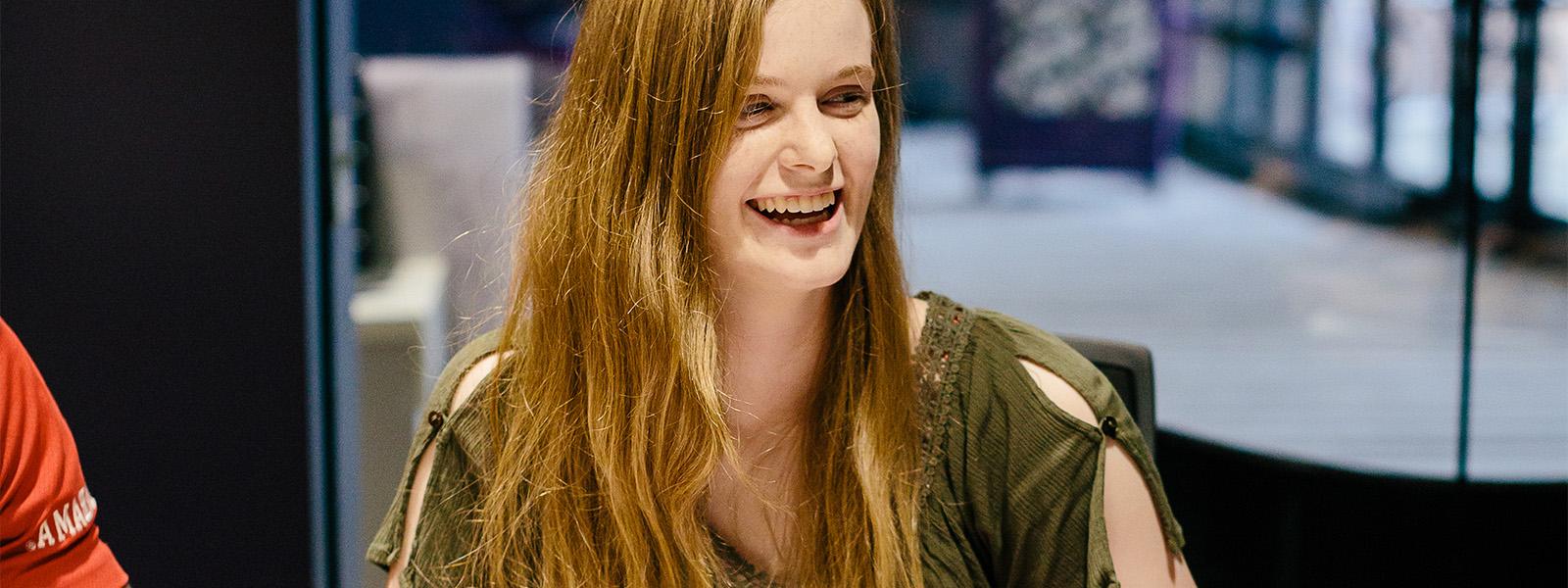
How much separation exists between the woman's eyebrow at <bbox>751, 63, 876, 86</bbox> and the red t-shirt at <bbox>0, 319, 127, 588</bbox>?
586 mm

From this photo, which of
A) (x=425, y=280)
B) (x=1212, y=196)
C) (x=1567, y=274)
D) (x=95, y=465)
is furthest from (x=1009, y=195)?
(x=95, y=465)

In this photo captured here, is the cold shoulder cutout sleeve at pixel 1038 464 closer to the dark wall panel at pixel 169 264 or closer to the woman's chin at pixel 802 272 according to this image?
the woman's chin at pixel 802 272

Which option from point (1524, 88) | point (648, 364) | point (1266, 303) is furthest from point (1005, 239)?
point (648, 364)

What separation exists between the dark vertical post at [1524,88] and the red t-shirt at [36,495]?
3118 millimetres

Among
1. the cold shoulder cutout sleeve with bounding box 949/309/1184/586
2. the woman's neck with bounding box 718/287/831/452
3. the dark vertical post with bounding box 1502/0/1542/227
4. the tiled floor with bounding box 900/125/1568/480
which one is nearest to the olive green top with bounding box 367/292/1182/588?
the cold shoulder cutout sleeve with bounding box 949/309/1184/586

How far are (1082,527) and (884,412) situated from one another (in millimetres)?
197

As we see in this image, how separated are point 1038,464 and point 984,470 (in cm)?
5

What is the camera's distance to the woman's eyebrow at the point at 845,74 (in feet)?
3.97

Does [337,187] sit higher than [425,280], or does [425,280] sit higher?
[337,187]

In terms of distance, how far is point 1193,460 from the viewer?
2.69 m

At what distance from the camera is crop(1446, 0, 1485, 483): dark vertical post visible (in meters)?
2.88

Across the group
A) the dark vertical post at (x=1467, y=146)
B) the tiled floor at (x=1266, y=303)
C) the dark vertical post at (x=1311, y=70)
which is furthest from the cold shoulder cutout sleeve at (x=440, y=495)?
the dark vertical post at (x=1311, y=70)

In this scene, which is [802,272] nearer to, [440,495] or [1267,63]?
[440,495]

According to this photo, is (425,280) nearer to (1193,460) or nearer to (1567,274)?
(1193,460)
